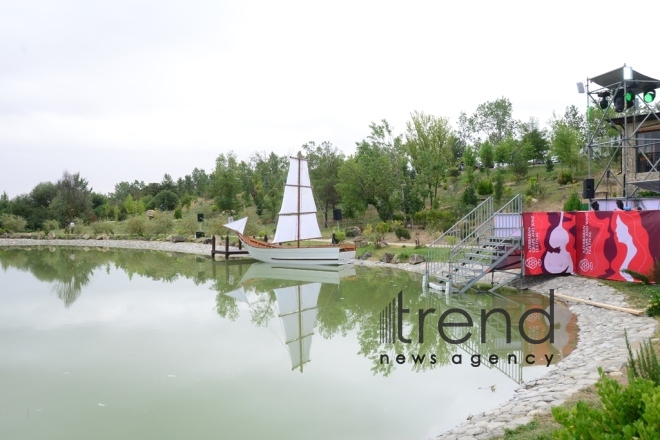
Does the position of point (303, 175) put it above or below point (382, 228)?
above

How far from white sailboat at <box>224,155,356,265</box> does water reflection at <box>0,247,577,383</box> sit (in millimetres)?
659

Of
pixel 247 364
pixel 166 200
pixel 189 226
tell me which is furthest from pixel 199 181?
pixel 247 364

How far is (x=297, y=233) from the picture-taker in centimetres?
2391

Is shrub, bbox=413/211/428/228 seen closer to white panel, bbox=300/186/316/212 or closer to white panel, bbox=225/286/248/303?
white panel, bbox=300/186/316/212

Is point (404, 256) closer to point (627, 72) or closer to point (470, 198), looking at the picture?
point (470, 198)

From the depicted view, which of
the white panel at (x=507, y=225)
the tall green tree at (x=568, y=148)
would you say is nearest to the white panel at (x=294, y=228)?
the white panel at (x=507, y=225)

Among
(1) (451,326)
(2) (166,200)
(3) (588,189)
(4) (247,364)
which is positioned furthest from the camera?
(2) (166,200)

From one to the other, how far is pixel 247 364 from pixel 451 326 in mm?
4668

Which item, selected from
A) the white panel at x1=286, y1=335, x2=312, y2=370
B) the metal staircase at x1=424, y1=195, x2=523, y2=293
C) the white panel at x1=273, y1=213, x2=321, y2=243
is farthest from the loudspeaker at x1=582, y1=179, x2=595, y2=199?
the white panel at x1=273, y1=213, x2=321, y2=243

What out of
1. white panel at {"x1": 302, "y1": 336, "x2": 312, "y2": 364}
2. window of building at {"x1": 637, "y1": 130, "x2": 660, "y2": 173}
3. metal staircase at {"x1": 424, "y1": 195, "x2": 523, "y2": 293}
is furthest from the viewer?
window of building at {"x1": 637, "y1": 130, "x2": 660, "y2": 173}

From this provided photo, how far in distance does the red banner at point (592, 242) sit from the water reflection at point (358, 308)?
1.23m

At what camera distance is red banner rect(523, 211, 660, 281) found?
1174 cm

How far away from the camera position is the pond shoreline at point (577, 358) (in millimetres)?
5535

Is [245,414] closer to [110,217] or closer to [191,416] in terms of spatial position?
[191,416]
